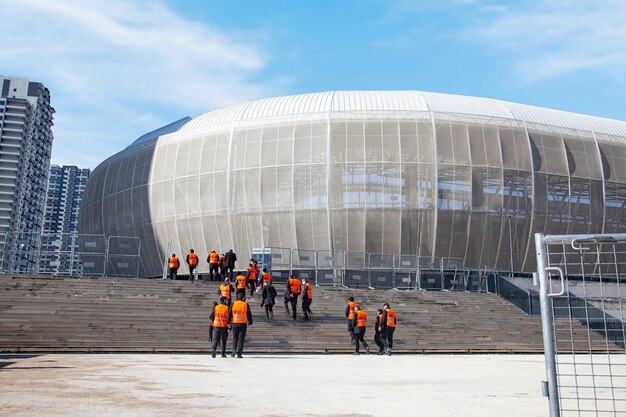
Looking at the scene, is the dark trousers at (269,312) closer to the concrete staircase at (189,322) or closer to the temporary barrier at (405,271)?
the concrete staircase at (189,322)

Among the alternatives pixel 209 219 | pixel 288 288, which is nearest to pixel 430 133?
pixel 209 219

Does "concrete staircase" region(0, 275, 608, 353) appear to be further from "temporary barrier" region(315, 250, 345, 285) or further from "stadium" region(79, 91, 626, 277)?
"stadium" region(79, 91, 626, 277)

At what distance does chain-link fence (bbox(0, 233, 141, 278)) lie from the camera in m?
26.4

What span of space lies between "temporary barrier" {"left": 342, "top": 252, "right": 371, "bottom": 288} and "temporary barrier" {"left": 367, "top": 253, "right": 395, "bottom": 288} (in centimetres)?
39

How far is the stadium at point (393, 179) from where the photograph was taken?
3741 cm

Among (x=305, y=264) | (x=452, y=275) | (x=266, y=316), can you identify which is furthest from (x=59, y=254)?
(x=452, y=275)

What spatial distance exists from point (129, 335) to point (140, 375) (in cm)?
776

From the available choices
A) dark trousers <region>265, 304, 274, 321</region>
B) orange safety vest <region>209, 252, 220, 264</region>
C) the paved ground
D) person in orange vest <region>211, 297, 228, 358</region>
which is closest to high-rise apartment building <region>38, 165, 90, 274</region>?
orange safety vest <region>209, 252, 220, 264</region>

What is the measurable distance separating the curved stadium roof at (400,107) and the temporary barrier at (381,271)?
10.9 meters

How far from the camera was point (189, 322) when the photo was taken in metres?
17.7

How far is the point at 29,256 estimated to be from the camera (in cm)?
2669

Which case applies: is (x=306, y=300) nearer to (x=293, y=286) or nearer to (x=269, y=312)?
(x=293, y=286)

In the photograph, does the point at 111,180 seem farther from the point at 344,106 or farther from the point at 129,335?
the point at 129,335

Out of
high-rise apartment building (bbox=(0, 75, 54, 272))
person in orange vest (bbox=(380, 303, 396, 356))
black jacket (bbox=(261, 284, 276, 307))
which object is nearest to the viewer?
person in orange vest (bbox=(380, 303, 396, 356))
